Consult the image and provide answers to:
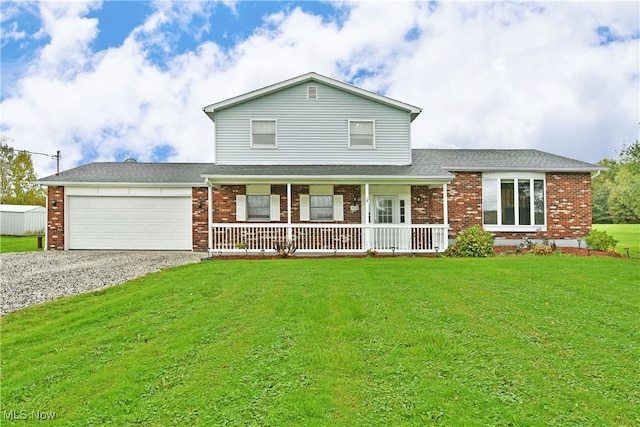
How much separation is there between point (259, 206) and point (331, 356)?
11278 millimetres

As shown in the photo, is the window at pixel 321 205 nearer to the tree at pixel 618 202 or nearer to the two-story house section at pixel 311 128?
the two-story house section at pixel 311 128

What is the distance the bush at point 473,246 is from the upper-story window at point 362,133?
5.30 metres

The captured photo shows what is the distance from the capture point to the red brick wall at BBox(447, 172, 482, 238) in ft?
48.9

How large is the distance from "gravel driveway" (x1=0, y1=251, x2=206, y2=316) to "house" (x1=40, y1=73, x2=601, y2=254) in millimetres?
1543

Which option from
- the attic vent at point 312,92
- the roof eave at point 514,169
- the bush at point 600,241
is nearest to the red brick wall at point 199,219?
the attic vent at point 312,92

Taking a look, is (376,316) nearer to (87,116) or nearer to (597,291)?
(597,291)

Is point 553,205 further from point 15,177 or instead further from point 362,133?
point 15,177

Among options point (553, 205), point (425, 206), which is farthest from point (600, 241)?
point (425, 206)

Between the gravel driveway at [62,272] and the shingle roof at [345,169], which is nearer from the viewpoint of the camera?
the gravel driveway at [62,272]

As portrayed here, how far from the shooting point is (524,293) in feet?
22.0

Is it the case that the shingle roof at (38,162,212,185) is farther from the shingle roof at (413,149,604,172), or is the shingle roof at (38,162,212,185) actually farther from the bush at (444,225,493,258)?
the bush at (444,225,493,258)

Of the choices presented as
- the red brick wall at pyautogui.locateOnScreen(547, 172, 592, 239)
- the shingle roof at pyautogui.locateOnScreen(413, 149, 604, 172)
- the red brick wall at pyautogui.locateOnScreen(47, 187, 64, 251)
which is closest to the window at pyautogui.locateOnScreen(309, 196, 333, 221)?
the shingle roof at pyautogui.locateOnScreen(413, 149, 604, 172)

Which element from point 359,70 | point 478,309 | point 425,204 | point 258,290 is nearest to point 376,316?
point 478,309

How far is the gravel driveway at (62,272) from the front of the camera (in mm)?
7383
